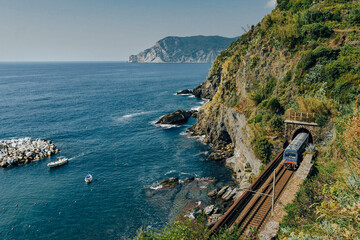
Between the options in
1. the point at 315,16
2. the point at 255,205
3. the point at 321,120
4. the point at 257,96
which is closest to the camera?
the point at 255,205

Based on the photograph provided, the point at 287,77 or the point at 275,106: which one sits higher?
the point at 287,77

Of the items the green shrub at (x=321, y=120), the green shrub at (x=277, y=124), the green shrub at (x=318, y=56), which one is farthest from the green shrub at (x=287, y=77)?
the green shrub at (x=321, y=120)

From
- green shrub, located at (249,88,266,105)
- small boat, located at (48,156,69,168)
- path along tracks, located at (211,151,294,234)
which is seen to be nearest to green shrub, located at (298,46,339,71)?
green shrub, located at (249,88,266,105)

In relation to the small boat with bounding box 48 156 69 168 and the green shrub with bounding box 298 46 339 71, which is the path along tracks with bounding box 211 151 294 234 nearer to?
the green shrub with bounding box 298 46 339 71

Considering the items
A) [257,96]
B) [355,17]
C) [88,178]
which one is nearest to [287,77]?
[257,96]

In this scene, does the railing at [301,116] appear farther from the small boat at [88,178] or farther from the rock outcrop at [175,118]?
the rock outcrop at [175,118]

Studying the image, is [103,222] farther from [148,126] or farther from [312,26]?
[312,26]

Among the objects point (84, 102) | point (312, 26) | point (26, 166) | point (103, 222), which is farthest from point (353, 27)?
point (84, 102)

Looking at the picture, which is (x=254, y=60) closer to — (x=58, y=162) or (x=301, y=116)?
(x=301, y=116)
